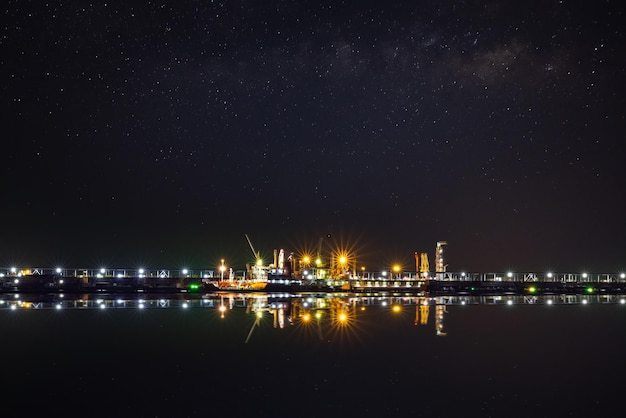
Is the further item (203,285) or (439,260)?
(439,260)

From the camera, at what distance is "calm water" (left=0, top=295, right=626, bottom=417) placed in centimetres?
980

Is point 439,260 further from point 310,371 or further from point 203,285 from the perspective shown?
point 310,371

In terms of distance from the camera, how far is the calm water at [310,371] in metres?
9.80

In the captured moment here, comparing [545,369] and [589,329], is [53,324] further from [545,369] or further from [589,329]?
[589,329]

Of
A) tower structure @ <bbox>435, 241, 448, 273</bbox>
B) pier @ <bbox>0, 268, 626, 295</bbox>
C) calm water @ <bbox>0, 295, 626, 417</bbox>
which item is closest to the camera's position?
calm water @ <bbox>0, 295, 626, 417</bbox>

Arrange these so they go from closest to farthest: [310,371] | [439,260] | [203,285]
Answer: [310,371] → [203,285] → [439,260]

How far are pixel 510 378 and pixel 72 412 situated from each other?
9.23 meters

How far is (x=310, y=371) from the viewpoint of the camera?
12.9 meters

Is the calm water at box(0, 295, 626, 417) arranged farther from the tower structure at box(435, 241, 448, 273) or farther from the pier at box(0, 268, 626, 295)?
the tower structure at box(435, 241, 448, 273)

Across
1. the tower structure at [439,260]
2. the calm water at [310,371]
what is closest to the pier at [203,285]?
the tower structure at [439,260]

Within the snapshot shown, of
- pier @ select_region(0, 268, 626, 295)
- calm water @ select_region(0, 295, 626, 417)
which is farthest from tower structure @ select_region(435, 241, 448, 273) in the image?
calm water @ select_region(0, 295, 626, 417)

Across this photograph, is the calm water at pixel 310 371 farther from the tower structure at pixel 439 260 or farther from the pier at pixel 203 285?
the tower structure at pixel 439 260

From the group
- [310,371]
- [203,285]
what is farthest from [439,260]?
[310,371]

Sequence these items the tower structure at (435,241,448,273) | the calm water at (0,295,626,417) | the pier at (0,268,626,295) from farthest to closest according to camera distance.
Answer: the tower structure at (435,241,448,273), the pier at (0,268,626,295), the calm water at (0,295,626,417)
